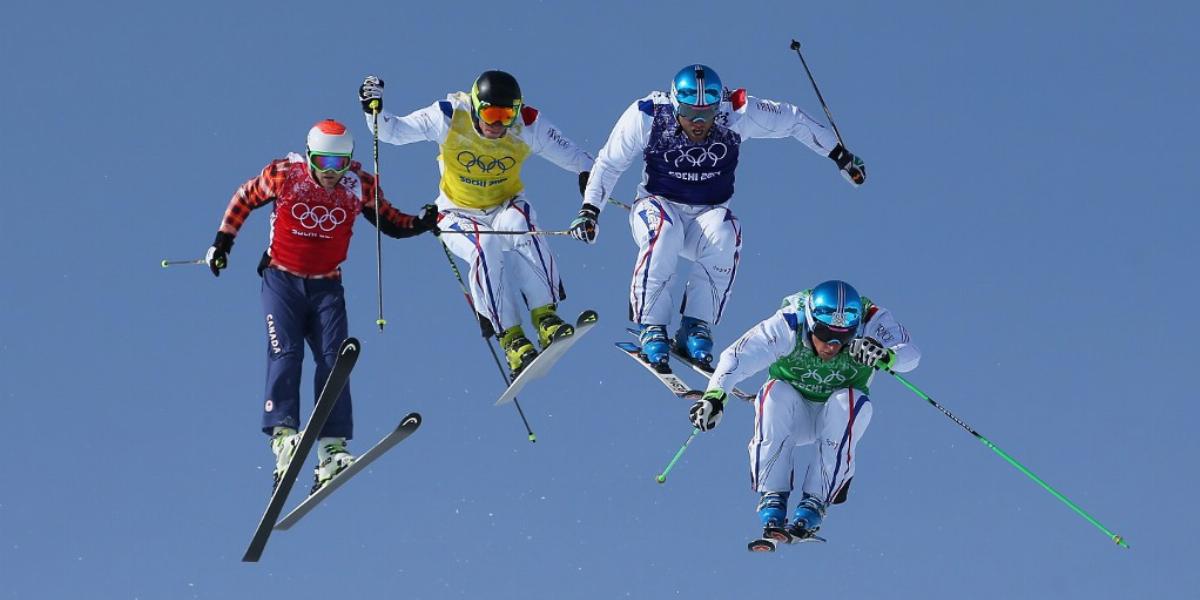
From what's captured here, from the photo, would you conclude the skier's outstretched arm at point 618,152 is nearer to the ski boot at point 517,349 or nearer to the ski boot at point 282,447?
the ski boot at point 517,349

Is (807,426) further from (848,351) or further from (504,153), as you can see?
(504,153)

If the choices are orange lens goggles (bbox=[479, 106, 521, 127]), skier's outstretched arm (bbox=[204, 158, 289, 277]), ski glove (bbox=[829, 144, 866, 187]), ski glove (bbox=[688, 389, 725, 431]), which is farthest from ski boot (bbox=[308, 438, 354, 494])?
ski glove (bbox=[829, 144, 866, 187])

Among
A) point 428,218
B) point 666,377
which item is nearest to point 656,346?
point 666,377

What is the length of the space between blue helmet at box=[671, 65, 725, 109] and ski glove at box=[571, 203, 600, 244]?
43.0 inches

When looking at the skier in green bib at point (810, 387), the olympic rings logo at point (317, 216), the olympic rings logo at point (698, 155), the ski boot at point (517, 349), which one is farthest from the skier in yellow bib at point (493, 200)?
the skier in green bib at point (810, 387)

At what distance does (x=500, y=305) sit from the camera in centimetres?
1953

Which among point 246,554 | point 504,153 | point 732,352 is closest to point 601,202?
point 504,153

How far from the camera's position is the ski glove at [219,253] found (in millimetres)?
18312

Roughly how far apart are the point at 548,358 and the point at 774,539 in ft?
8.07

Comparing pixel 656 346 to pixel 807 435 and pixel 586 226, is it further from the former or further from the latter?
pixel 807 435

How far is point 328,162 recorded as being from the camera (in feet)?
59.7

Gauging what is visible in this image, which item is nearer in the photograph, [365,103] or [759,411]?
[759,411]

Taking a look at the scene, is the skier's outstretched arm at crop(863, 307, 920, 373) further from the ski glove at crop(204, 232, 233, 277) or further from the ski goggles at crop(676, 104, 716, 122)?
the ski glove at crop(204, 232, 233, 277)

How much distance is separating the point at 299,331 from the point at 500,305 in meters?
1.95
